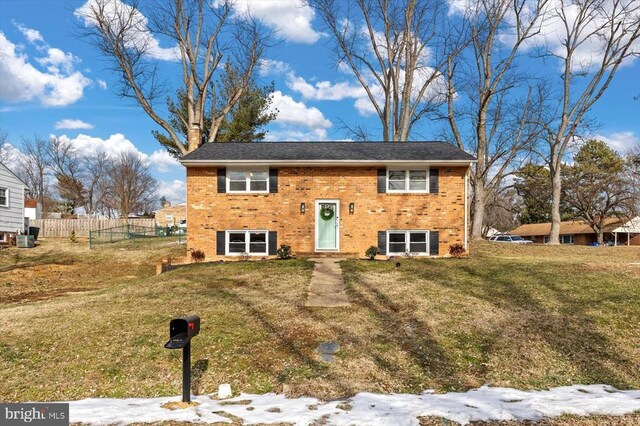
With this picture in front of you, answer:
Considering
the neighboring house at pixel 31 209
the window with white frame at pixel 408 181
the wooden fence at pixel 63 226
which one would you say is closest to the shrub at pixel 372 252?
the window with white frame at pixel 408 181

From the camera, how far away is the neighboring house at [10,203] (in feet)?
82.7

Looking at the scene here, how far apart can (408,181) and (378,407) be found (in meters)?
12.6

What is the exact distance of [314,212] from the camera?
639 inches

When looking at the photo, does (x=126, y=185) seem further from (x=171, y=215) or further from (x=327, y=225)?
(x=327, y=225)

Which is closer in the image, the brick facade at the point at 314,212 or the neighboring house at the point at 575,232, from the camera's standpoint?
the brick facade at the point at 314,212

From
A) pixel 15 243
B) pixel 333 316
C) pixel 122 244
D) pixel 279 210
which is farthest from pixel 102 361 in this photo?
pixel 15 243

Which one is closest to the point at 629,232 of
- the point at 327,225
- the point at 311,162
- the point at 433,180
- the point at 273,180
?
the point at 433,180

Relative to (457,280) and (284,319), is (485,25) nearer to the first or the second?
(457,280)

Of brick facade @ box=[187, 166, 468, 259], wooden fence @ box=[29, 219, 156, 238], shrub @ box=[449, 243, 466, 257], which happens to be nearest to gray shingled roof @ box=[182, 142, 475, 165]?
brick facade @ box=[187, 166, 468, 259]

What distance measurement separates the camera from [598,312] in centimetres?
823

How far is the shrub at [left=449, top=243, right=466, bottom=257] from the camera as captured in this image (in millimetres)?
16109

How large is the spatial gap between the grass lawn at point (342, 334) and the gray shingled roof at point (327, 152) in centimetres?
536

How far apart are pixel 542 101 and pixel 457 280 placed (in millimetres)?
23304

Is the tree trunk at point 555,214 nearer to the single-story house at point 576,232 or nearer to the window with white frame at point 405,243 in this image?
the window with white frame at point 405,243
